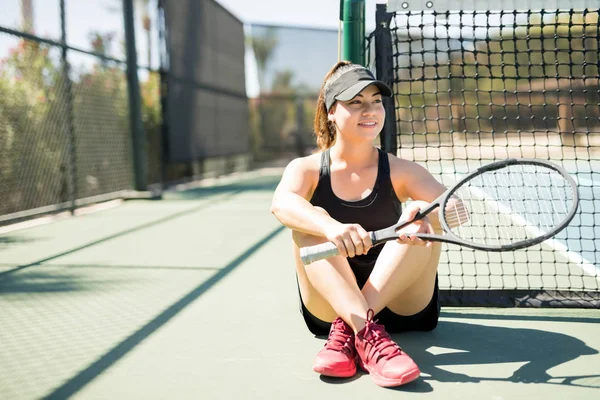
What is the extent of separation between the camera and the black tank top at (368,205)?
105 inches

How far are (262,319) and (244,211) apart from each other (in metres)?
4.34

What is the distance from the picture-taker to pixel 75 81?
24.3 feet

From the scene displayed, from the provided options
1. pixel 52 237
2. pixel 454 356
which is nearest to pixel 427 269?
pixel 454 356

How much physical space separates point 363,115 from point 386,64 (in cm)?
79

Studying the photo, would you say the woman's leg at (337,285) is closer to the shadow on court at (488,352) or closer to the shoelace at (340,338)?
the shoelace at (340,338)

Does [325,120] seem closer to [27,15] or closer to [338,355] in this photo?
[338,355]

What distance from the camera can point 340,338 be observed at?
8.05 ft

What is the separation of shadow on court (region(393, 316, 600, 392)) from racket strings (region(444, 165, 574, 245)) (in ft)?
1.33

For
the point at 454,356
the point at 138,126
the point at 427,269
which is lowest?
the point at 454,356

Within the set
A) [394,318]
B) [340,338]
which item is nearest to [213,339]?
[340,338]

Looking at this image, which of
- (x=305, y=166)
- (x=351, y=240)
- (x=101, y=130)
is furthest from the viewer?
(x=101, y=130)

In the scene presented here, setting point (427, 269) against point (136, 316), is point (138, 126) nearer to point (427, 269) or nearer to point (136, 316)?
point (136, 316)

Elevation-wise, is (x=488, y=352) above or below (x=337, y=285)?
below

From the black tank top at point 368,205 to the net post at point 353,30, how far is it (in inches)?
29.9
